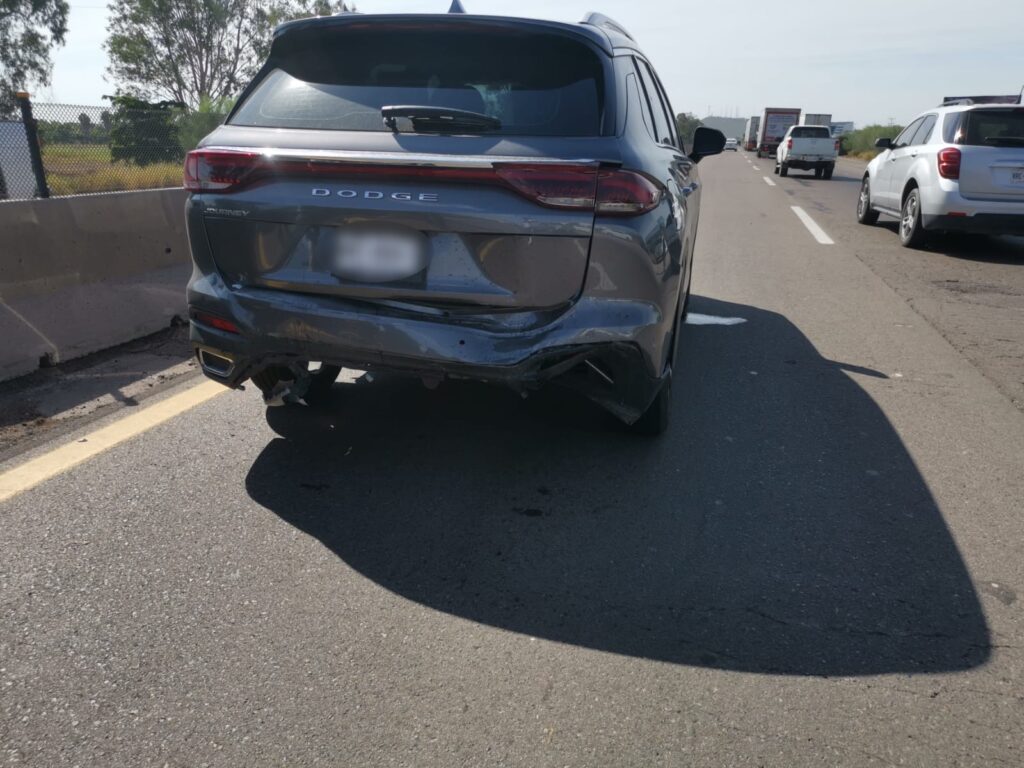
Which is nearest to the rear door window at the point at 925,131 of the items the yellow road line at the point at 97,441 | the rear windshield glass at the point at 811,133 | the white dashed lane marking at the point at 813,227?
the white dashed lane marking at the point at 813,227

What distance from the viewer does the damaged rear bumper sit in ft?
10.2

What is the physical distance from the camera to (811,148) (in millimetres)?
28656

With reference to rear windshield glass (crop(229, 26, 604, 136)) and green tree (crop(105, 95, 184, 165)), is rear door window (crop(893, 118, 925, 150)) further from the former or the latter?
rear windshield glass (crop(229, 26, 604, 136))

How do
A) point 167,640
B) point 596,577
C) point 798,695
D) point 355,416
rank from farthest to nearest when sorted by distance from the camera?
1. point 355,416
2. point 596,577
3. point 167,640
4. point 798,695

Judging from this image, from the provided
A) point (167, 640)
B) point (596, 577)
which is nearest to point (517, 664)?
point (596, 577)

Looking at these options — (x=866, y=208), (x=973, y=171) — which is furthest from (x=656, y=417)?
(x=866, y=208)

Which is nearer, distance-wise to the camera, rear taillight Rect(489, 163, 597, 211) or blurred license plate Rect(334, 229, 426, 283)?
rear taillight Rect(489, 163, 597, 211)

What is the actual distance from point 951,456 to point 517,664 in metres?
2.72

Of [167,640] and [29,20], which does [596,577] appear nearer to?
[167,640]

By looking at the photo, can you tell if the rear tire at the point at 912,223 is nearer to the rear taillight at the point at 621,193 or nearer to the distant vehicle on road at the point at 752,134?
the rear taillight at the point at 621,193

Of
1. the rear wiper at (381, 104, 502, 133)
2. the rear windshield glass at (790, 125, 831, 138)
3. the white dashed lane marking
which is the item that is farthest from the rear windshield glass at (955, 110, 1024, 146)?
the rear windshield glass at (790, 125, 831, 138)

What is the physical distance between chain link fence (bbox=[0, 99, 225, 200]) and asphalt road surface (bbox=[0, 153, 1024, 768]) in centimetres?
257

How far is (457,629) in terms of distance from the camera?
8.67 feet

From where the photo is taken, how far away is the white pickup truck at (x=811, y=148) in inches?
1125
